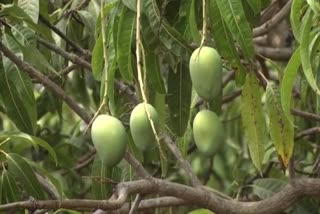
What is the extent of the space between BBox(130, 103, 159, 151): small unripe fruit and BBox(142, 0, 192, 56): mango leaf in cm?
23

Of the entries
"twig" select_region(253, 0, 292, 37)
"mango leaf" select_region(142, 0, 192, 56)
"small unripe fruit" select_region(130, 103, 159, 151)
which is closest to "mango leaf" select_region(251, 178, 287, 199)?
"twig" select_region(253, 0, 292, 37)

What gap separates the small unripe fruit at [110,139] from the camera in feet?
3.01

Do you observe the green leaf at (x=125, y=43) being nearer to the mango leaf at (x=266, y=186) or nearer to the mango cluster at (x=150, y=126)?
the mango cluster at (x=150, y=126)

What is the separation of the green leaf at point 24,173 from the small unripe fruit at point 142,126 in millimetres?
491

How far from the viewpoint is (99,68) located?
1.16 metres

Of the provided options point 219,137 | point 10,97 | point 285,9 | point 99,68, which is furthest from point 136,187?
point 285,9

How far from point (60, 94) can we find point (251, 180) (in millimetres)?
744

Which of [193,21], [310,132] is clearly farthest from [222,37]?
[310,132]

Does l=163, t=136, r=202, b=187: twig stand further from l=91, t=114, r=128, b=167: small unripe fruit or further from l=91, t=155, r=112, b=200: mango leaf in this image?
l=91, t=114, r=128, b=167: small unripe fruit

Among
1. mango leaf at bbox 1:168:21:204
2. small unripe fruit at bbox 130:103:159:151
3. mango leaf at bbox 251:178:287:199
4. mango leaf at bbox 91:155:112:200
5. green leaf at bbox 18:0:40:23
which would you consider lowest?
mango leaf at bbox 251:178:287:199

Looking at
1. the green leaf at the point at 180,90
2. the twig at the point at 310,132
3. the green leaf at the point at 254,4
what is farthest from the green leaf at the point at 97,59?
the twig at the point at 310,132

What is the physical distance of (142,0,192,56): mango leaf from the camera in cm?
111

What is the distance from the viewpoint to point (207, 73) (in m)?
0.92

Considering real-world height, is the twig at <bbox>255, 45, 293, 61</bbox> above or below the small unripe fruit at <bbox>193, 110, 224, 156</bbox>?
below
